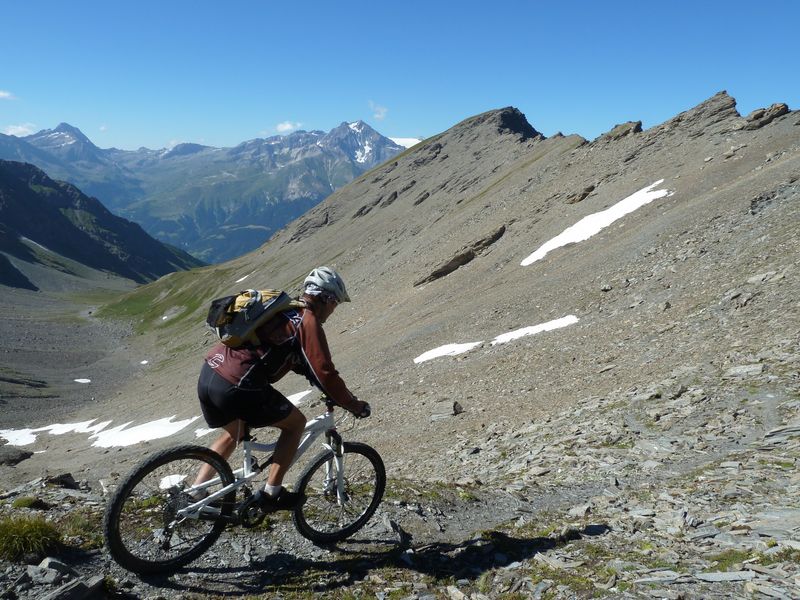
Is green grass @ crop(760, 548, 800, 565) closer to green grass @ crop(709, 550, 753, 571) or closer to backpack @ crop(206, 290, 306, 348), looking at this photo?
green grass @ crop(709, 550, 753, 571)

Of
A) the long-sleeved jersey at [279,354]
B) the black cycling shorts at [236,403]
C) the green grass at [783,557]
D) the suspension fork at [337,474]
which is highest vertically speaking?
the long-sleeved jersey at [279,354]

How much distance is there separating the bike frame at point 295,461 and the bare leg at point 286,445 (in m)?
0.09

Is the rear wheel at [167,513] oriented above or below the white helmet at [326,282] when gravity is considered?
below

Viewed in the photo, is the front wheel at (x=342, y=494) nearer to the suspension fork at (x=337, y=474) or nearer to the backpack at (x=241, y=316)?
the suspension fork at (x=337, y=474)

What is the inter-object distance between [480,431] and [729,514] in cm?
1017

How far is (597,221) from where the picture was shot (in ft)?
139

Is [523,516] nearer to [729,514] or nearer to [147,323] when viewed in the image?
[729,514]

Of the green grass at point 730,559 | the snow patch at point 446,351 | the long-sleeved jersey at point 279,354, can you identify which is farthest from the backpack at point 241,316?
the snow patch at point 446,351

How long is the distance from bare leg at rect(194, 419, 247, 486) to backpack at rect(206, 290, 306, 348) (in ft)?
3.57

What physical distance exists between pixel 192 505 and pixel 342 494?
2068 mm

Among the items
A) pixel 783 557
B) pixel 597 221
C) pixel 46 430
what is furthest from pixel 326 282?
pixel 46 430

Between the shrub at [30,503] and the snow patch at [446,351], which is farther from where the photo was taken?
the snow patch at [446,351]

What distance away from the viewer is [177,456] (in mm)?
6590

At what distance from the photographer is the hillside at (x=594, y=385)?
7.13 metres
